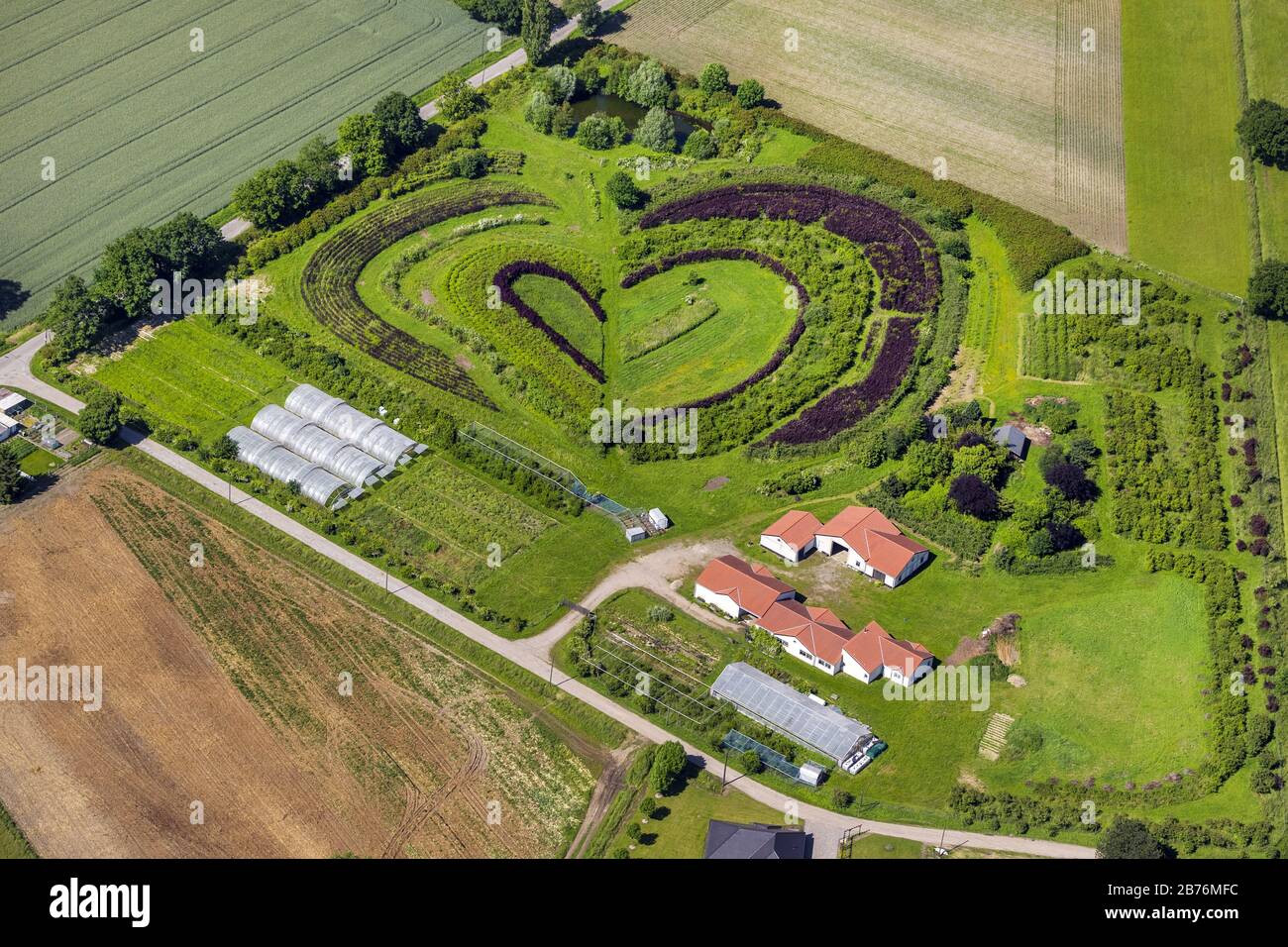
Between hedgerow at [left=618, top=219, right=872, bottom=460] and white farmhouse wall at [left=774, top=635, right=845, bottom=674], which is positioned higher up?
hedgerow at [left=618, top=219, right=872, bottom=460]

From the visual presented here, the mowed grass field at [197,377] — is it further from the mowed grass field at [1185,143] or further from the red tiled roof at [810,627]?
the mowed grass field at [1185,143]

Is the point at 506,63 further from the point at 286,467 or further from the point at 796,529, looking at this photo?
the point at 796,529

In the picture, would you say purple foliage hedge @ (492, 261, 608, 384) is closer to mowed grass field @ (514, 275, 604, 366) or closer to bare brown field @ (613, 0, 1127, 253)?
mowed grass field @ (514, 275, 604, 366)

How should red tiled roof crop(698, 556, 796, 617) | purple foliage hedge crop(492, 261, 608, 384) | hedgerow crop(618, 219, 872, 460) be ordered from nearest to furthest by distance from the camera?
1. red tiled roof crop(698, 556, 796, 617)
2. hedgerow crop(618, 219, 872, 460)
3. purple foliage hedge crop(492, 261, 608, 384)

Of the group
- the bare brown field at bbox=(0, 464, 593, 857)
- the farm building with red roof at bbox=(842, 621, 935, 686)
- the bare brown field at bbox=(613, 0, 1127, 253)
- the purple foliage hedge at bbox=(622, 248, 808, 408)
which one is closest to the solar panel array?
the farm building with red roof at bbox=(842, 621, 935, 686)

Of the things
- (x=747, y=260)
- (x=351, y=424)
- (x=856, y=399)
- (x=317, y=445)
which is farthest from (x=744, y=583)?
(x=747, y=260)

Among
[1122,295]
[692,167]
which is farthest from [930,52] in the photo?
[1122,295]
